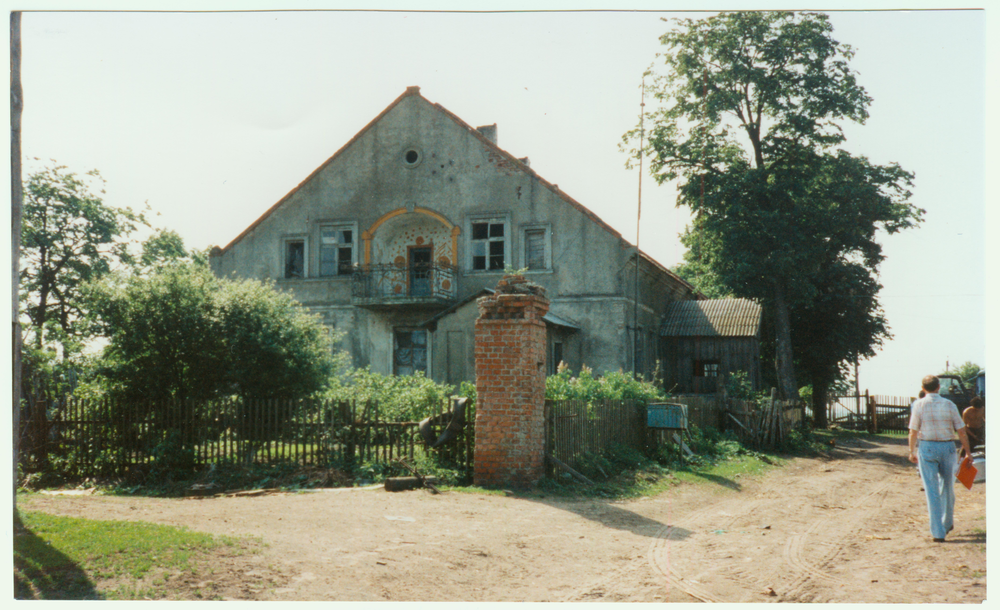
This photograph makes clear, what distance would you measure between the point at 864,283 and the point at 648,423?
14.9 metres

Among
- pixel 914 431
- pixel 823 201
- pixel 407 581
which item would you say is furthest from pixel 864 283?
pixel 407 581

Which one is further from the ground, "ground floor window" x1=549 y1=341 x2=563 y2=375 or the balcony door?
the balcony door

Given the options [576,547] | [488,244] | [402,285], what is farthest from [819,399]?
[576,547]

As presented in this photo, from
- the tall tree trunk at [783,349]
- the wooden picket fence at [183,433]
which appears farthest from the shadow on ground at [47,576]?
the tall tree trunk at [783,349]

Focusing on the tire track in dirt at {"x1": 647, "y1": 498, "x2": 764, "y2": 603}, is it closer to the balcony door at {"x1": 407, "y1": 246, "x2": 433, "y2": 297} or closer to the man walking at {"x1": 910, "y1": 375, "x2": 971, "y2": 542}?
the man walking at {"x1": 910, "y1": 375, "x2": 971, "y2": 542}

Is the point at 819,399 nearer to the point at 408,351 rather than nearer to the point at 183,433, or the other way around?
the point at 408,351

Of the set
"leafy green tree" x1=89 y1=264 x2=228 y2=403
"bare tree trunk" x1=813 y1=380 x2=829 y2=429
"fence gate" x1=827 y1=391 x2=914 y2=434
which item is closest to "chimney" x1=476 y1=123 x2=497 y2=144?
"leafy green tree" x1=89 y1=264 x2=228 y2=403

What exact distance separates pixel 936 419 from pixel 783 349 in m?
18.8

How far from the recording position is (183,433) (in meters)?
12.1

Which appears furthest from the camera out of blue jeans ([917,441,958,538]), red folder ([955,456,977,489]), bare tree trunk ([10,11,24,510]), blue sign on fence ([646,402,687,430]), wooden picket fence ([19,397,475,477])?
blue sign on fence ([646,402,687,430])

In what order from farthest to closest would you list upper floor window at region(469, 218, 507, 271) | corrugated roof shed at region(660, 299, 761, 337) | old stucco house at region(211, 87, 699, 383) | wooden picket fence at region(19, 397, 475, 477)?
1. corrugated roof shed at region(660, 299, 761, 337)
2. upper floor window at region(469, 218, 507, 271)
3. old stucco house at region(211, 87, 699, 383)
4. wooden picket fence at region(19, 397, 475, 477)

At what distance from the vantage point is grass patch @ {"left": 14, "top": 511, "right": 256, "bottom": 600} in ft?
17.6

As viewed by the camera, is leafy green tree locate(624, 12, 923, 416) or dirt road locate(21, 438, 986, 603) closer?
dirt road locate(21, 438, 986, 603)

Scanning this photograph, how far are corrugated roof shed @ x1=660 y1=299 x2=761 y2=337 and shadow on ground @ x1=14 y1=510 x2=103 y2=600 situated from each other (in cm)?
2146
